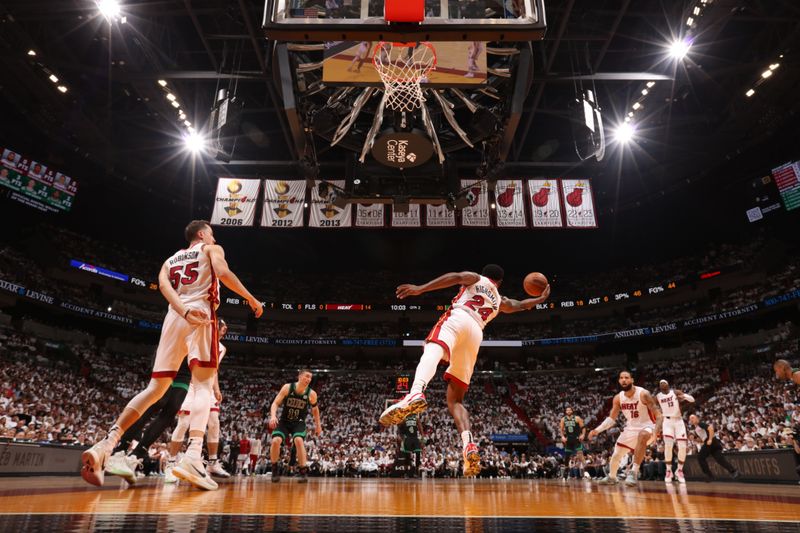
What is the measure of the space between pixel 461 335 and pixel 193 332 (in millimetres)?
2325

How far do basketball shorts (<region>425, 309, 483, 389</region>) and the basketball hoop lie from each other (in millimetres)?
5206

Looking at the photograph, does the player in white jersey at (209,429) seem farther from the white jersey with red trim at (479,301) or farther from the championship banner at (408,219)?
the championship banner at (408,219)

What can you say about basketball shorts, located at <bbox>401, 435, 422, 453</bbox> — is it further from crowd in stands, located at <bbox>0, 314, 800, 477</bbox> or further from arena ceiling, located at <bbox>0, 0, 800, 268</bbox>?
arena ceiling, located at <bbox>0, 0, 800, 268</bbox>

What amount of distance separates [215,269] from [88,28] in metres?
16.3

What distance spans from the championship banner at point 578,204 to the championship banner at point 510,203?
4.64ft

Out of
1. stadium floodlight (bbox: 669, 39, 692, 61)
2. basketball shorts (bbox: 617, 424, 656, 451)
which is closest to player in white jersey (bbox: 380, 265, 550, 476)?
basketball shorts (bbox: 617, 424, 656, 451)

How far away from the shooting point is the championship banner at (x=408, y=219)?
672 inches

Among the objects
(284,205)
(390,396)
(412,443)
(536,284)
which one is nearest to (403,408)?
(536,284)

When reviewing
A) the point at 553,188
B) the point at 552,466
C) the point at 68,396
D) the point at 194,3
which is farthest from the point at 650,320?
the point at 68,396

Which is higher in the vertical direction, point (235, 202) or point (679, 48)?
point (679, 48)

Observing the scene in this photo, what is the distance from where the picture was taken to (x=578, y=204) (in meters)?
16.5

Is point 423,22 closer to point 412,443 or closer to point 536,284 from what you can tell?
point 536,284

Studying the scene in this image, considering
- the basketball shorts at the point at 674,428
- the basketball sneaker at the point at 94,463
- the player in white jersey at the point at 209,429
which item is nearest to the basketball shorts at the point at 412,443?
the basketball shorts at the point at 674,428

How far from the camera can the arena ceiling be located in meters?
14.2
